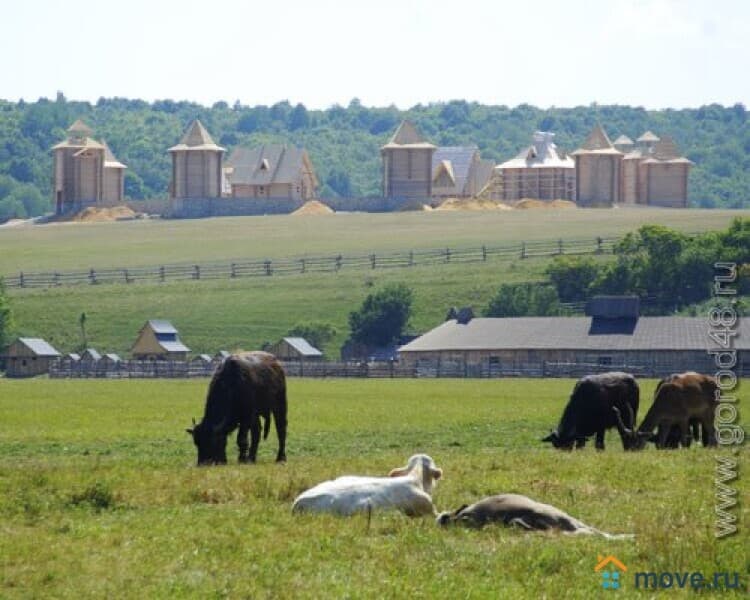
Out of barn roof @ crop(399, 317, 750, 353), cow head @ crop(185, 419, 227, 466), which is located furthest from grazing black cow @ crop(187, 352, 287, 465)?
barn roof @ crop(399, 317, 750, 353)

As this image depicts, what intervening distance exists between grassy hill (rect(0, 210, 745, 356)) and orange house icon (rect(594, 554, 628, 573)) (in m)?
81.7

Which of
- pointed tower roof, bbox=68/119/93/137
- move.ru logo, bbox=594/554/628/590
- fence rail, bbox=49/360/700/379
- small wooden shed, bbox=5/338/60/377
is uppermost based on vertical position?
pointed tower roof, bbox=68/119/93/137

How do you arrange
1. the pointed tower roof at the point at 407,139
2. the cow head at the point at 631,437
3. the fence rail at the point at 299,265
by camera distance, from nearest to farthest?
the cow head at the point at 631,437
the fence rail at the point at 299,265
the pointed tower roof at the point at 407,139

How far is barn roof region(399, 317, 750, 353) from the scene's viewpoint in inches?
3206

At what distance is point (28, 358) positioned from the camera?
3529 inches

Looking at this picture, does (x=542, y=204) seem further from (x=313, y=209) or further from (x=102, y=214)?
(x=102, y=214)

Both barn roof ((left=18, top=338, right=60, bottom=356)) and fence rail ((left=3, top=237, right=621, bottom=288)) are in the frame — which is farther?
fence rail ((left=3, top=237, right=621, bottom=288))

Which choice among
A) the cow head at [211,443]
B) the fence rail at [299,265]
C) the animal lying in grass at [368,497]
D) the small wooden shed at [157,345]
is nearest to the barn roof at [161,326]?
the small wooden shed at [157,345]

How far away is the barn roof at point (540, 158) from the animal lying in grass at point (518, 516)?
526 ft

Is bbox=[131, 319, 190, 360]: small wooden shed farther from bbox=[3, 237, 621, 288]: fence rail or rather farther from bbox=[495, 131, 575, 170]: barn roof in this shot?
bbox=[495, 131, 575, 170]: barn roof

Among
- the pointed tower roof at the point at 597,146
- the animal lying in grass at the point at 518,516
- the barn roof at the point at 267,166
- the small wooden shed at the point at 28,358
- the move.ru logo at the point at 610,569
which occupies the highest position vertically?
the pointed tower roof at the point at 597,146

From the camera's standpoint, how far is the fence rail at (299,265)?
120688 mm

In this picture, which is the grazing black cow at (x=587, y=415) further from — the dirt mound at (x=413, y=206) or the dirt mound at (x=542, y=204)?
the dirt mound at (x=413, y=206)

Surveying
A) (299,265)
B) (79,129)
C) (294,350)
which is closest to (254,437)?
(294,350)
